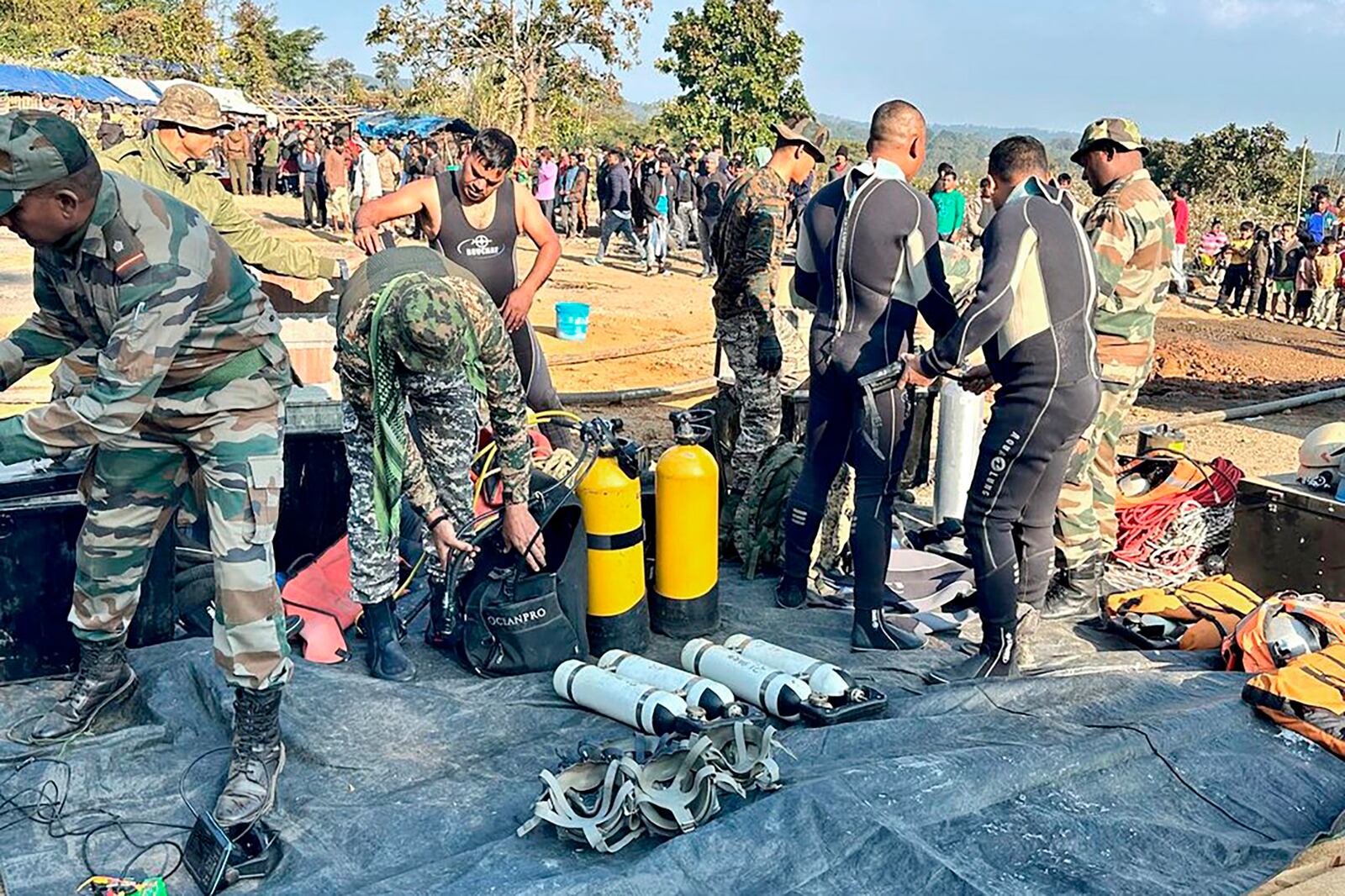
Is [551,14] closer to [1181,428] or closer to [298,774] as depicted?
[1181,428]

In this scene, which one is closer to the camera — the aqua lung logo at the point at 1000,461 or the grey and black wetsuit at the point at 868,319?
the aqua lung logo at the point at 1000,461

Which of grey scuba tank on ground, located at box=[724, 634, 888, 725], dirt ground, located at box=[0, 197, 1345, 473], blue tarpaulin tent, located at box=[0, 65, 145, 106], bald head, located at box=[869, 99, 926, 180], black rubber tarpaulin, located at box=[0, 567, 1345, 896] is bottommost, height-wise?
black rubber tarpaulin, located at box=[0, 567, 1345, 896]

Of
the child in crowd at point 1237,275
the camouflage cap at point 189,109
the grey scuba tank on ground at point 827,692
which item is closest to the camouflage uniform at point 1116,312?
the grey scuba tank on ground at point 827,692

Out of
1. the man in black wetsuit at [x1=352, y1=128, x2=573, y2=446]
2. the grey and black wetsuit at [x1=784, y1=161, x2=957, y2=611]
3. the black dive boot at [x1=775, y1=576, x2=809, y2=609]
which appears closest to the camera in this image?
the grey and black wetsuit at [x1=784, y1=161, x2=957, y2=611]

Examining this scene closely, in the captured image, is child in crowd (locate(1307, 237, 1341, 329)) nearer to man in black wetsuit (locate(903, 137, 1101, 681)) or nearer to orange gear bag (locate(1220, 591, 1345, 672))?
orange gear bag (locate(1220, 591, 1345, 672))

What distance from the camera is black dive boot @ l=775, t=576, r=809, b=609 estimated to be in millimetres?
5363

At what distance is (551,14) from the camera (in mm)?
34719

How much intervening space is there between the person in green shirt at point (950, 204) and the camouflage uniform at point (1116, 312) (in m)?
12.4

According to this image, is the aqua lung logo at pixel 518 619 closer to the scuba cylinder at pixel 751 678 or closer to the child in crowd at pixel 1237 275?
the scuba cylinder at pixel 751 678

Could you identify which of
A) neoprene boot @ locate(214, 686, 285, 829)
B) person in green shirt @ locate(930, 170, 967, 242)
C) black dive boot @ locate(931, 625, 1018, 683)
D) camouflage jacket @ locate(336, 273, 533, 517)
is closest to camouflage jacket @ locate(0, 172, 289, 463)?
camouflage jacket @ locate(336, 273, 533, 517)

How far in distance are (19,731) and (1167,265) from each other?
17.4ft

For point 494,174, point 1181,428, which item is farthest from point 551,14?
point 494,174

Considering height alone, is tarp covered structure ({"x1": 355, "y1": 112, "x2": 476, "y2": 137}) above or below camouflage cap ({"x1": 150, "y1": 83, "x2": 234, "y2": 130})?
above

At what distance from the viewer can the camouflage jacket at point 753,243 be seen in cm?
611
